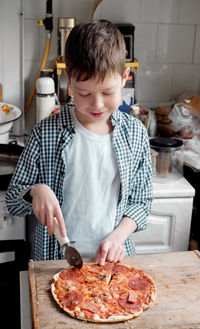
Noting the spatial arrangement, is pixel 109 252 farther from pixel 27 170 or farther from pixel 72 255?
pixel 27 170

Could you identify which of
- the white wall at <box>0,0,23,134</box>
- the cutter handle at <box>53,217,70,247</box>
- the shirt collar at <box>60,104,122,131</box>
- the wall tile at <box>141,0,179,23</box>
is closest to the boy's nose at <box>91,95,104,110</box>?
the shirt collar at <box>60,104,122,131</box>

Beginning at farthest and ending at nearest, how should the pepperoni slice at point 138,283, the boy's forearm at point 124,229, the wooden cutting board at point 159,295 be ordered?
the boy's forearm at point 124,229
the pepperoni slice at point 138,283
the wooden cutting board at point 159,295

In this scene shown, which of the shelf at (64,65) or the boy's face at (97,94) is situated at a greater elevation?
the boy's face at (97,94)

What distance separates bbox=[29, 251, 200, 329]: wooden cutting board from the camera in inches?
34.6

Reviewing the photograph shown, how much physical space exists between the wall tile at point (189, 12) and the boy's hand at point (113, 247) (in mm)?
1286

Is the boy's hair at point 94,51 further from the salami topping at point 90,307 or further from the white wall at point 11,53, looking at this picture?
the white wall at point 11,53

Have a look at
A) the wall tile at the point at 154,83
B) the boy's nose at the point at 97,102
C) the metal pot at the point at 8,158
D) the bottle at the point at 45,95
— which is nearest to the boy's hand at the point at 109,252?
the boy's nose at the point at 97,102

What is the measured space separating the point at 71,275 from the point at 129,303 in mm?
152

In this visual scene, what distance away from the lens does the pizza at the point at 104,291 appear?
0.91 meters

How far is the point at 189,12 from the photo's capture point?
80.8 inches

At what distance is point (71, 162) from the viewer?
3.70 ft

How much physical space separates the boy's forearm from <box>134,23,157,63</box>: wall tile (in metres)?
1.15

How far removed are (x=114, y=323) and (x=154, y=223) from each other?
0.88 metres

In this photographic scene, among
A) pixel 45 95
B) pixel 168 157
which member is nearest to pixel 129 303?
pixel 168 157
